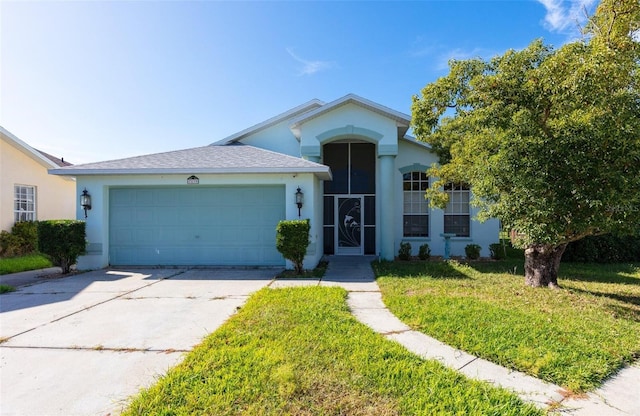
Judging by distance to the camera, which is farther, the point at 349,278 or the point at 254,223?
the point at 254,223

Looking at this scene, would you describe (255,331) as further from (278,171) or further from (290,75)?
(290,75)

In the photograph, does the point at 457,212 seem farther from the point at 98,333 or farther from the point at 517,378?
the point at 98,333

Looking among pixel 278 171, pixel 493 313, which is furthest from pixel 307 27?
pixel 493 313

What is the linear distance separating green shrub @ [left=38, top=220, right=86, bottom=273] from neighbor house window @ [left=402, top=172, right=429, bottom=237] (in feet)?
35.3

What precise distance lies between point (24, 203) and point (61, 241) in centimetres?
726

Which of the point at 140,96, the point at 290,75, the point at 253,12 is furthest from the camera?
the point at 290,75

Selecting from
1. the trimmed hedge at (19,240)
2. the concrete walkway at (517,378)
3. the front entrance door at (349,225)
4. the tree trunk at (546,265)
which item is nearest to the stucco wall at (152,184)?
the front entrance door at (349,225)

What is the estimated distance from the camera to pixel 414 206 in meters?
12.7

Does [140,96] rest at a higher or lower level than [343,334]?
higher

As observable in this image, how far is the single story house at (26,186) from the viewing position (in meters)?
12.8

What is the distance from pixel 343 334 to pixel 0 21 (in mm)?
10490

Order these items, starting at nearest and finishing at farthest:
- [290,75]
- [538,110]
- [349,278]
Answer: [538,110] < [349,278] < [290,75]

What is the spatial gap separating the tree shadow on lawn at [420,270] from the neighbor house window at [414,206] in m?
2.13

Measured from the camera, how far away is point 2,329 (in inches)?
190
